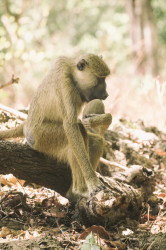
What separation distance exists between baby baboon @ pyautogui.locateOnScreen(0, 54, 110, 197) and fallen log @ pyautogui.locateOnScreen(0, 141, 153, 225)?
0.51 ft

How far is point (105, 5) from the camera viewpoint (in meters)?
21.5

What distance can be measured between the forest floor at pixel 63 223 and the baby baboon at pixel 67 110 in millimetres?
494

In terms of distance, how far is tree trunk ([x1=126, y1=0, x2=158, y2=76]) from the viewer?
1644 centimetres

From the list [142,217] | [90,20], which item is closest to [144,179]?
[142,217]

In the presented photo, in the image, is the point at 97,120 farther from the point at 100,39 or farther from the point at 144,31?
the point at 100,39

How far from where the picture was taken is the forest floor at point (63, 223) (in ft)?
11.4

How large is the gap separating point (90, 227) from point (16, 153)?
1.25 metres

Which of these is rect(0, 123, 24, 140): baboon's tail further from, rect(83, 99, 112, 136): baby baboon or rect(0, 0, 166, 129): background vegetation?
rect(0, 0, 166, 129): background vegetation

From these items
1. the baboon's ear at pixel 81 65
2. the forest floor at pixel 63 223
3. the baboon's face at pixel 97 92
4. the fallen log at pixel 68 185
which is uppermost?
the baboon's ear at pixel 81 65

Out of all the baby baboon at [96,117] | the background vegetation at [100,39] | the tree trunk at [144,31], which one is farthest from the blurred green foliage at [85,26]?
the baby baboon at [96,117]

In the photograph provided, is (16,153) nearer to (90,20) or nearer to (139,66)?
(139,66)

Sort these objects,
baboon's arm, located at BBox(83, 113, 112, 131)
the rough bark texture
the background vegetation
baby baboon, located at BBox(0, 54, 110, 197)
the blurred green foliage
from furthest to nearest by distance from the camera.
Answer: the blurred green foliage → the background vegetation → baboon's arm, located at BBox(83, 113, 112, 131) → baby baboon, located at BBox(0, 54, 110, 197) → the rough bark texture

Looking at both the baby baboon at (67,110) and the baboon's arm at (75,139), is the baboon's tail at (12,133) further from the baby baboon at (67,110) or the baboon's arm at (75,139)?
the baboon's arm at (75,139)

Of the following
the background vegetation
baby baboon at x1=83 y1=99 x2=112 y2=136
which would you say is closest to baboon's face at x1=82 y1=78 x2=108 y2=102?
baby baboon at x1=83 y1=99 x2=112 y2=136
